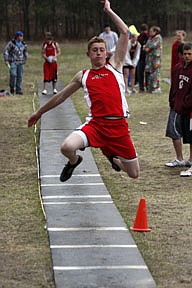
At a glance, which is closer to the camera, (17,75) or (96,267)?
(96,267)

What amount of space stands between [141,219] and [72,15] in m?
45.9

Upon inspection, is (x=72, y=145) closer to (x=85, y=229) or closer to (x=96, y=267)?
(x=85, y=229)

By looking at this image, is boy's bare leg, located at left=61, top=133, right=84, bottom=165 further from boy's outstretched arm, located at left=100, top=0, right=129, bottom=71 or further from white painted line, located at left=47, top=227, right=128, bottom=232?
boy's outstretched arm, located at left=100, top=0, right=129, bottom=71

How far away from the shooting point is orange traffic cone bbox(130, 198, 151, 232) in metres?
8.38

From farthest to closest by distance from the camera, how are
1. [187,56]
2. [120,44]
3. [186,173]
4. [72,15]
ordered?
[72,15] < [186,173] < [187,56] < [120,44]

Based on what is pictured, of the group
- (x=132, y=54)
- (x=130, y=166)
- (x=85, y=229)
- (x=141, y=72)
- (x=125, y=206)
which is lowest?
(x=141, y=72)

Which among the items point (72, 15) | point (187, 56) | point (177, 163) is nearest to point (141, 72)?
point (177, 163)

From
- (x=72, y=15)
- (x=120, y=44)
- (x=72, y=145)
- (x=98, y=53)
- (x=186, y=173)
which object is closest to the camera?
(x=72, y=145)

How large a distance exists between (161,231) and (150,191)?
86.6 inches

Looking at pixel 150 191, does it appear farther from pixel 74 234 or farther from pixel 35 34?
pixel 35 34

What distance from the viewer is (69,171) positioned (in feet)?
29.6

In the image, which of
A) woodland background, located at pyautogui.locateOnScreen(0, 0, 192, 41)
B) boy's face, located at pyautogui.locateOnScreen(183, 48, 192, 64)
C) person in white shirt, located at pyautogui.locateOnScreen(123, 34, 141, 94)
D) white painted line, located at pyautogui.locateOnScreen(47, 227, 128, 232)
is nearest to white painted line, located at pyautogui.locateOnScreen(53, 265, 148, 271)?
white painted line, located at pyautogui.locateOnScreen(47, 227, 128, 232)

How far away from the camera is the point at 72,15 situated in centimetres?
5325

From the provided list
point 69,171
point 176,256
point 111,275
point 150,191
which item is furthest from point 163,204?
point 111,275
